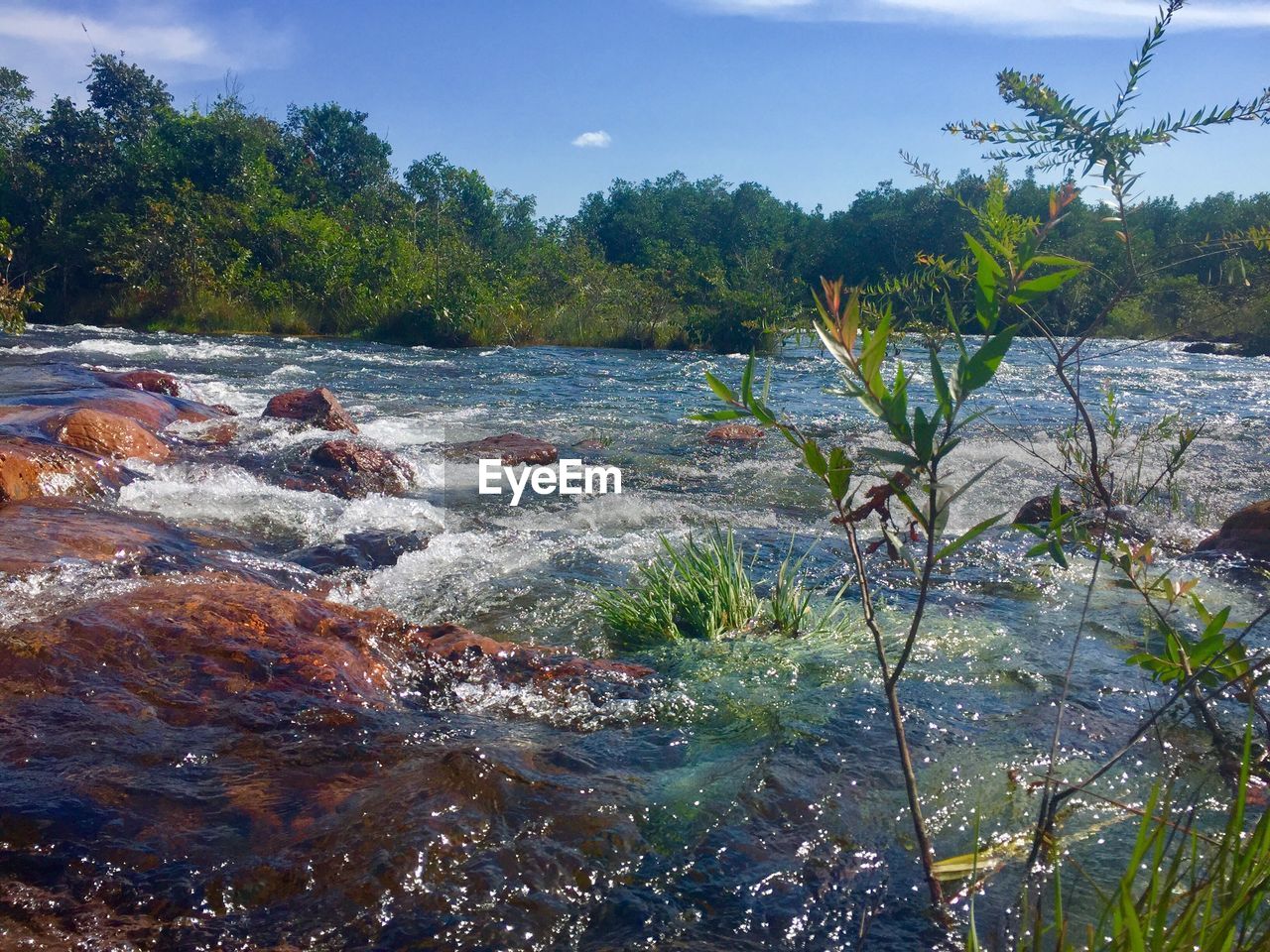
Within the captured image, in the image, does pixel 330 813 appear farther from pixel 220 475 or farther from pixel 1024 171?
Answer: pixel 220 475

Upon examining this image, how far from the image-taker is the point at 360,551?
16.7 ft

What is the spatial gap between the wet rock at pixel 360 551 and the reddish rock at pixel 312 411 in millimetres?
3616

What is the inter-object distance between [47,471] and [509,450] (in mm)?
3758

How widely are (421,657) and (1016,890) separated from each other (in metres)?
2.12

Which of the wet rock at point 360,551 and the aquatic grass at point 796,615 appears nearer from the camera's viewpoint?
the aquatic grass at point 796,615

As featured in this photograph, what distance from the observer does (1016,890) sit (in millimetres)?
2176

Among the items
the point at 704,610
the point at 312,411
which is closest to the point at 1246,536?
the point at 704,610

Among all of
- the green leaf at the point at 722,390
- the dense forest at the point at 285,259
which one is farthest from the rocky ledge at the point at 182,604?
the dense forest at the point at 285,259

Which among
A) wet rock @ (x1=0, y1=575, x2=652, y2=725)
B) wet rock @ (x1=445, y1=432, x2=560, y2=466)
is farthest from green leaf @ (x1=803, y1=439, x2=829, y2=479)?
wet rock @ (x1=445, y1=432, x2=560, y2=466)

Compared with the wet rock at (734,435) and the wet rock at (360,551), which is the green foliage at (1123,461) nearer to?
the wet rock at (734,435)

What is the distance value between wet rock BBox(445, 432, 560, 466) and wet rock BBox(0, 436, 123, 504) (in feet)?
10.1

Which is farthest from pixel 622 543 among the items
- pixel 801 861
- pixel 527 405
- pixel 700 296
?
pixel 700 296

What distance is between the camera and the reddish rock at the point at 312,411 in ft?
28.5

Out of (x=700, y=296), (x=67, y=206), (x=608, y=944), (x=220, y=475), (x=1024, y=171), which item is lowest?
(x=608, y=944)
